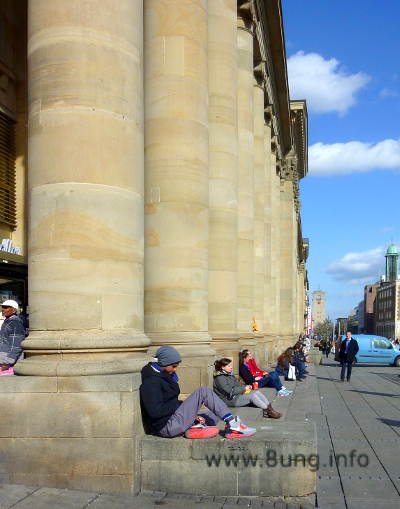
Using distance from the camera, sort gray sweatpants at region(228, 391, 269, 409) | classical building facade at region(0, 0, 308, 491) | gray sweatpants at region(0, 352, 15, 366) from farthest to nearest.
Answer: gray sweatpants at region(228, 391, 269, 409), gray sweatpants at region(0, 352, 15, 366), classical building facade at region(0, 0, 308, 491)

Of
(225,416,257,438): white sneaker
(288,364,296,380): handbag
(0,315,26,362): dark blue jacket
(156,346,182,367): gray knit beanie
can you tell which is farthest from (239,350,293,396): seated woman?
(225,416,257,438): white sneaker

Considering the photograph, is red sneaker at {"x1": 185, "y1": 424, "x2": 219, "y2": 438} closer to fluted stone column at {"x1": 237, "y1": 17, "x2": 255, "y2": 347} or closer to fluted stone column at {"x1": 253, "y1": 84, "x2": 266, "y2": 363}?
fluted stone column at {"x1": 237, "y1": 17, "x2": 255, "y2": 347}

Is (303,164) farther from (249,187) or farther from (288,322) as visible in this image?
(249,187)

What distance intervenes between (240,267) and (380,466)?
12.0m

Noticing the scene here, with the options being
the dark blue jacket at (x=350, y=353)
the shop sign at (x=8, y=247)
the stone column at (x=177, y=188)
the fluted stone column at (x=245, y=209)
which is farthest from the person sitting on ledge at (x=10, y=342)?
the dark blue jacket at (x=350, y=353)

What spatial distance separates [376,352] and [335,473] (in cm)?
3203

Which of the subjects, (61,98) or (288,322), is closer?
(61,98)

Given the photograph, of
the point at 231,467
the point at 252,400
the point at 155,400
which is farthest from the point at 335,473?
the point at 252,400

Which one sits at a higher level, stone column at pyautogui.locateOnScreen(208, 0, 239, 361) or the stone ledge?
stone column at pyautogui.locateOnScreen(208, 0, 239, 361)

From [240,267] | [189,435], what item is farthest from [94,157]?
[240,267]

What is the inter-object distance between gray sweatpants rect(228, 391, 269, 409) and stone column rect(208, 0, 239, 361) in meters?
3.83

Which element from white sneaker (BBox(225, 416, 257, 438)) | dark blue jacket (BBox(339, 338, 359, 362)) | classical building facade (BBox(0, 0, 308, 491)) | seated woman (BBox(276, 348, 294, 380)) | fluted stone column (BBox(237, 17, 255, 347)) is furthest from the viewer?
dark blue jacket (BBox(339, 338, 359, 362))

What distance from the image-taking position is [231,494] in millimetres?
6984

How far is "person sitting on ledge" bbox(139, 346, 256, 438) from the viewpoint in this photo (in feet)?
24.0
